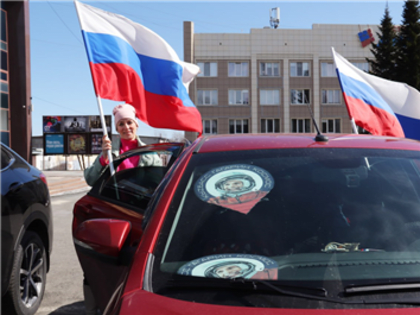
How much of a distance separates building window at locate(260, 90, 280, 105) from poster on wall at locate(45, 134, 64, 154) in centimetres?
2339

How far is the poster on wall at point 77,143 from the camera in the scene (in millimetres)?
41719

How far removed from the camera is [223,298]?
5.40 feet

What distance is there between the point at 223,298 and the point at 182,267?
270mm

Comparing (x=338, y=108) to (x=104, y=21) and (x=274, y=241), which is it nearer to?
(x=104, y=21)

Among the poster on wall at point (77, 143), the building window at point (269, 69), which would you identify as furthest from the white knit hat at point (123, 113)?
the building window at point (269, 69)

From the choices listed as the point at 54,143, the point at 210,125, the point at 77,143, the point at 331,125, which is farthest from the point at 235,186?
the point at 331,125

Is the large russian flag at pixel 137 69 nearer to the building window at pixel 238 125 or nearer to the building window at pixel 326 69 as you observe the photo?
the building window at pixel 238 125

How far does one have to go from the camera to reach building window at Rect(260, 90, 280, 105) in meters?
55.3

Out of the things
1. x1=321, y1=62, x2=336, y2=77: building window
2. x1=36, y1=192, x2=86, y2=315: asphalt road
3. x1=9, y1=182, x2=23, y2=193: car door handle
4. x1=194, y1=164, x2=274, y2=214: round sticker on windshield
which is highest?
Answer: x1=321, y1=62, x2=336, y2=77: building window

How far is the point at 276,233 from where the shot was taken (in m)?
2.03

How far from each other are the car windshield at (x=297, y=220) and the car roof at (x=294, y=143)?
0.18ft

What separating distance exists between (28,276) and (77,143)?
129 ft

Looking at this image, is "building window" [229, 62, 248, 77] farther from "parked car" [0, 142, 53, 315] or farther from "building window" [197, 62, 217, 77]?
"parked car" [0, 142, 53, 315]

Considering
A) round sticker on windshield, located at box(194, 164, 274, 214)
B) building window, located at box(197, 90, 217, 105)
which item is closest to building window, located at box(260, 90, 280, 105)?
building window, located at box(197, 90, 217, 105)
